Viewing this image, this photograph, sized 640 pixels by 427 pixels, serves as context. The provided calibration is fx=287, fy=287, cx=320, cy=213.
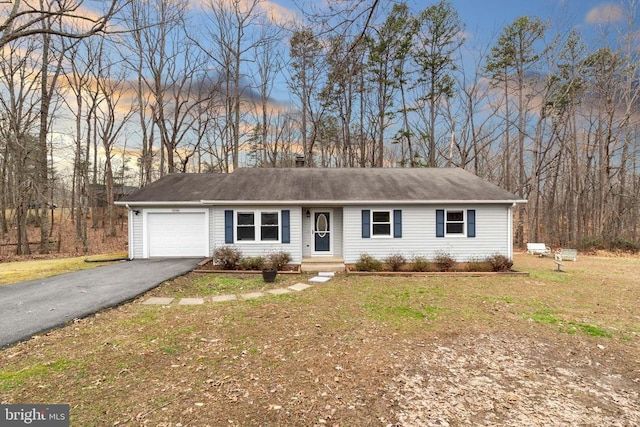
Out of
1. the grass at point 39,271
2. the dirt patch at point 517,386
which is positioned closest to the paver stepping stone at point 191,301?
the dirt patch at point 517,386

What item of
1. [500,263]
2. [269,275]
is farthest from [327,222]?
[500,263]

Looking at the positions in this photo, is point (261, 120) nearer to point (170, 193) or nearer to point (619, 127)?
point (170, 193)

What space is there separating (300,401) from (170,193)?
36.3 feet

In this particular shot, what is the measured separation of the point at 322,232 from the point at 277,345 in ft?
23.3

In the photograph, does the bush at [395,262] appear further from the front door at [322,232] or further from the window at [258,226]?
the window at [258,226]

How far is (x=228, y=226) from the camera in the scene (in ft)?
35.7

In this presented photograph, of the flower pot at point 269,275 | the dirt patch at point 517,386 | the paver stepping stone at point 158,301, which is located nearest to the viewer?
the dirt patch at point 517,386

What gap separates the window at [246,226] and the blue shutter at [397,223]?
5.36m

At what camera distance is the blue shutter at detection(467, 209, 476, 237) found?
10984 mm

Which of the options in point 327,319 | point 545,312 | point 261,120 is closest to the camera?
point 327,319

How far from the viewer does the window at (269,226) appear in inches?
434

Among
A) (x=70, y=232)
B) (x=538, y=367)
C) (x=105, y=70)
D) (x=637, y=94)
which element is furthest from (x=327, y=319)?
(x=70, y=232)

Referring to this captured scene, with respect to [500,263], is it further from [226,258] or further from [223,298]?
[226,258]

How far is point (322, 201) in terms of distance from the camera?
10.7 meters
